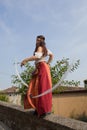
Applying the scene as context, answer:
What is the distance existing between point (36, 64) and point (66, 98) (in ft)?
66.8

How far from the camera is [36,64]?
5867 millimetres

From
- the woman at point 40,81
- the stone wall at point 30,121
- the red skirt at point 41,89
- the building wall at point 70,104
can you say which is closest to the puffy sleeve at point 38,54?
the woman at point 40,81

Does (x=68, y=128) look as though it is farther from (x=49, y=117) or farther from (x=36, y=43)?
(x=36, y=43)

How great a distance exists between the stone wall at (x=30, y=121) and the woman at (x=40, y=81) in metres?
0.18

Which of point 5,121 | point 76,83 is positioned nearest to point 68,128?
point 5,121

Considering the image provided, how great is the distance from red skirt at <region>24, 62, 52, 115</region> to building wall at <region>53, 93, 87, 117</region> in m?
19.3

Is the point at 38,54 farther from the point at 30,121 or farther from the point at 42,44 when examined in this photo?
the point at 30,121

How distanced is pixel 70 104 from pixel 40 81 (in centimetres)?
2036

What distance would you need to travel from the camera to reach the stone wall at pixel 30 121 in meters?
5.02

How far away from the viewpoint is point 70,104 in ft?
84.2

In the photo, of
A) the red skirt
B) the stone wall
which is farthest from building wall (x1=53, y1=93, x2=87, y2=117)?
the red skirt

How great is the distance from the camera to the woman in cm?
553

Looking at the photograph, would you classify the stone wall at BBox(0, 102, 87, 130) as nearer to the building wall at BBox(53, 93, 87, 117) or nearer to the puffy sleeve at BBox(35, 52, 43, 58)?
the puffy sleeve at BBox(35, 52, 43, 58)

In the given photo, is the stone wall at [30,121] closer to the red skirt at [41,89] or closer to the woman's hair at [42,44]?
the red skirt at [41,89]
